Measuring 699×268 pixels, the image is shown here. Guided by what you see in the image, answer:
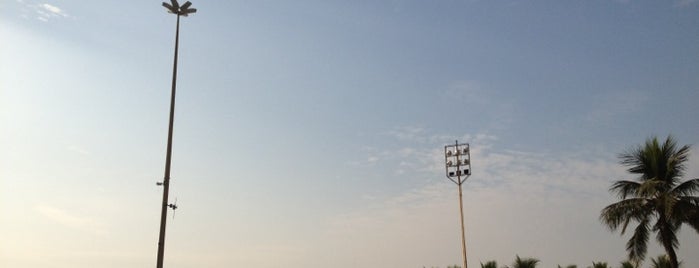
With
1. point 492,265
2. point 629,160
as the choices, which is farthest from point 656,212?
point 492,265

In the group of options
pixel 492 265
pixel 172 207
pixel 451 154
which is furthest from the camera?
pixel 451 154

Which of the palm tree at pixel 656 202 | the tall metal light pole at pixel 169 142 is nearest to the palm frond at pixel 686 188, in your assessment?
the palm tree at pixel 656 202

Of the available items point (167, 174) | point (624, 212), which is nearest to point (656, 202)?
point (624, 212)

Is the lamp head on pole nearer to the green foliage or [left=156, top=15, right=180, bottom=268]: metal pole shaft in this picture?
[left=156, top=15, right=180, bottom=268]: metal pole shaft

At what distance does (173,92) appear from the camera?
2327cm

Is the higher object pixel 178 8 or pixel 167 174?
pixel 178 8

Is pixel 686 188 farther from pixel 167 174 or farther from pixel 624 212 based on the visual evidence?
pixel 167 174

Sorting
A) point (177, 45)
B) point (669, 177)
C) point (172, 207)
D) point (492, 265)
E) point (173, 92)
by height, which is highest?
point (177, 45)

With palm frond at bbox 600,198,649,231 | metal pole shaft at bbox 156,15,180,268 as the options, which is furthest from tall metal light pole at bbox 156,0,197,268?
palm frond at bbox 600,198,649,231

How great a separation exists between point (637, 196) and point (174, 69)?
71.3 feet

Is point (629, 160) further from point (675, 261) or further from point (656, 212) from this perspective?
point (675, 261)

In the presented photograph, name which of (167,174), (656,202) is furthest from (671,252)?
(167,174)

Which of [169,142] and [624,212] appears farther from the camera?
[624,212]

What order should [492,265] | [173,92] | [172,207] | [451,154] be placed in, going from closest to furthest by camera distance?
[172,207] → [173,92] → [492,265] → [451,154]
